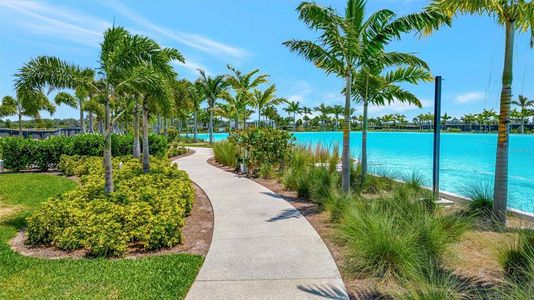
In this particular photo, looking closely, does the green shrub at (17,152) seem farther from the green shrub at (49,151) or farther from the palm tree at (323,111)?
the palm tree at (323,111)

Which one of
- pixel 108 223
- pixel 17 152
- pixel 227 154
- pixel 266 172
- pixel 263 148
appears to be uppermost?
pixel 263 148

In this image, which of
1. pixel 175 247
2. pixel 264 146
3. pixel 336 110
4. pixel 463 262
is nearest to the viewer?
pixel 463 262

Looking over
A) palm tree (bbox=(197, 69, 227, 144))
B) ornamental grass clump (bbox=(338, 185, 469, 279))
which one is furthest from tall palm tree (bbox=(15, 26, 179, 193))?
palm tree (bbox=(197, 69, 227, 144))

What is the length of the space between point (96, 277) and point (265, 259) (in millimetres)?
2300

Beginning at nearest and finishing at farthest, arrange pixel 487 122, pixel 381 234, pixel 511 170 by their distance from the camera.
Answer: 1. pixel 381 234
2. pixel 511 170
3. pixel 487 122

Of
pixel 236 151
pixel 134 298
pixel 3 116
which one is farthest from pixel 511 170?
pixel 3 116

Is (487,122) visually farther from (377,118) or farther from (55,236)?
(55,236)

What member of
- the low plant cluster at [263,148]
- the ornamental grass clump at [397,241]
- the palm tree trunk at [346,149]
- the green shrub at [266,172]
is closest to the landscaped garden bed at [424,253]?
the ornamental grass clump at [397,241]

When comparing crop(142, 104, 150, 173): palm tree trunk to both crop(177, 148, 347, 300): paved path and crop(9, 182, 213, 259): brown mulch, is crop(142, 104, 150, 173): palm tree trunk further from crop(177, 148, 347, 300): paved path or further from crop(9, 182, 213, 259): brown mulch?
crop(9, 182, 213, 259): brown mulch

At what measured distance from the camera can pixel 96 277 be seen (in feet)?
14.4

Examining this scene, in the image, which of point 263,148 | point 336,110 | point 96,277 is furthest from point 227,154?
point 336,110

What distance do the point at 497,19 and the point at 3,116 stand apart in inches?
2324

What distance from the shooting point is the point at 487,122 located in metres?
90.1

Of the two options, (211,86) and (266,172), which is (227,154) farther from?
(211,86)
